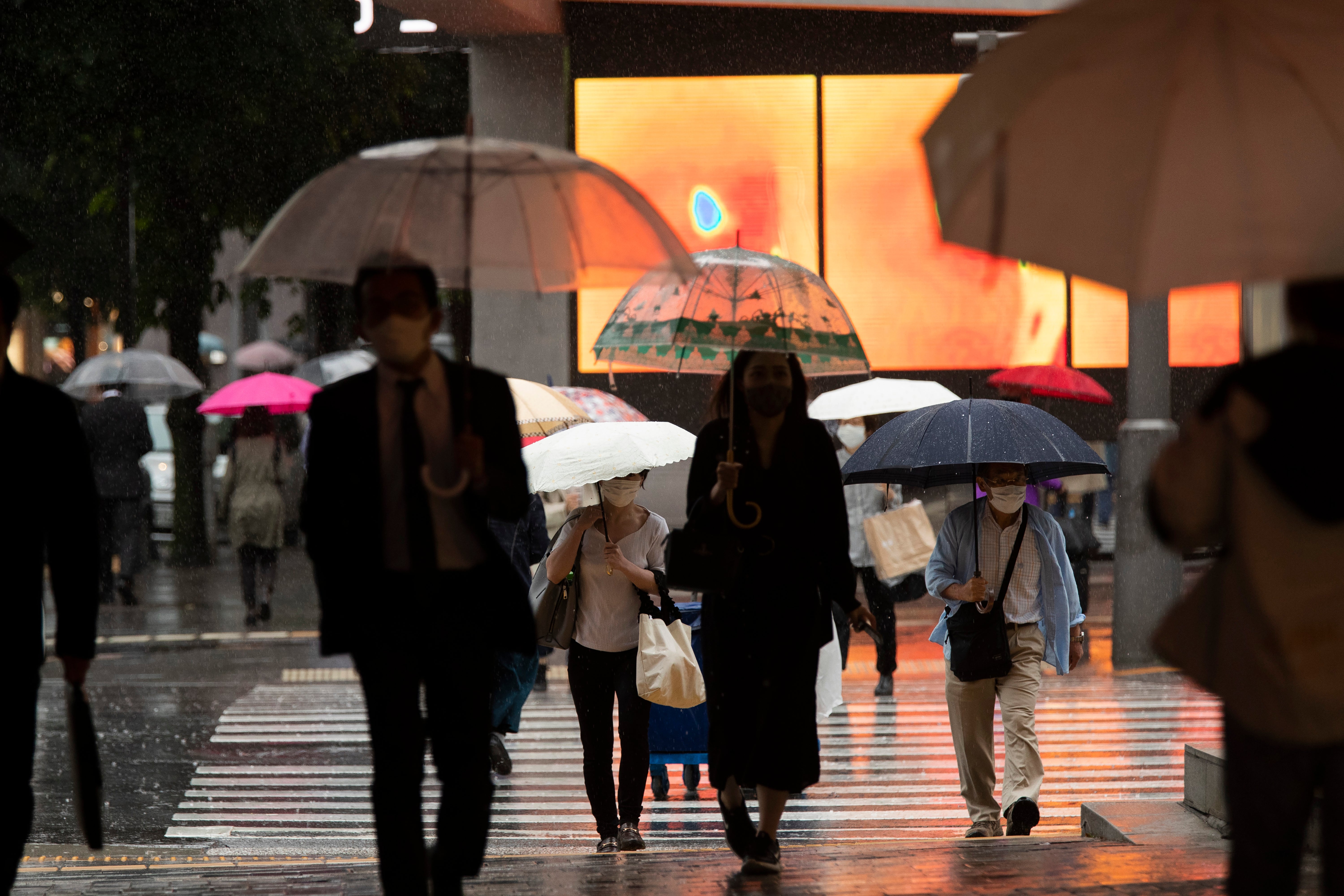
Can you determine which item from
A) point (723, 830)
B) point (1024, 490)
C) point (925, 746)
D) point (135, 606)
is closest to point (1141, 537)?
point (925, 746)

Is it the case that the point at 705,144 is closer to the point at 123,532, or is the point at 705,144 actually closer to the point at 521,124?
the point at 521,124

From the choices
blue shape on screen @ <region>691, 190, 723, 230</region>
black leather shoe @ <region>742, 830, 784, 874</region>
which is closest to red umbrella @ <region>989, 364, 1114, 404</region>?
blue shape on screen @ <region>691, 190, 723, 230</region>

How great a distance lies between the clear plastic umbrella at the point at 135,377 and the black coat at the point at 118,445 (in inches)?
21.9

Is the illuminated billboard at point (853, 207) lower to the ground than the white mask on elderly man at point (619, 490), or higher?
higher

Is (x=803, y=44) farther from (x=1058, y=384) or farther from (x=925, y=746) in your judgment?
(x=925, y=746)

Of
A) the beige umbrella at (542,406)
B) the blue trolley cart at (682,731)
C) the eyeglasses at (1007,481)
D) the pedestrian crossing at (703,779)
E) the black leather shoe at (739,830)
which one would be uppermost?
the beige umbrella at (542,406)

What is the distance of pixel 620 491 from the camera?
6746 mm

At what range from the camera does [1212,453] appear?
313cm

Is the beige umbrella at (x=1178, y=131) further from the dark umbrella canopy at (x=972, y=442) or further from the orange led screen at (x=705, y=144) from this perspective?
the orange led screen at (x=705, y=144)

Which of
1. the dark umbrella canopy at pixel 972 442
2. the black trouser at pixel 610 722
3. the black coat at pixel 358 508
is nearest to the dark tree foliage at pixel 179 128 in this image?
the black trouser at pixel 610 722

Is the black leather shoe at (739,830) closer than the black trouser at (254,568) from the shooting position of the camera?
Yes

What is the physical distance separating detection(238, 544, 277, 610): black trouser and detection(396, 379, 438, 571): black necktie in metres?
11.3

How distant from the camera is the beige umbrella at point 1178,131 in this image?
3.34 m

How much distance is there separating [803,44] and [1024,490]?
380 inches
